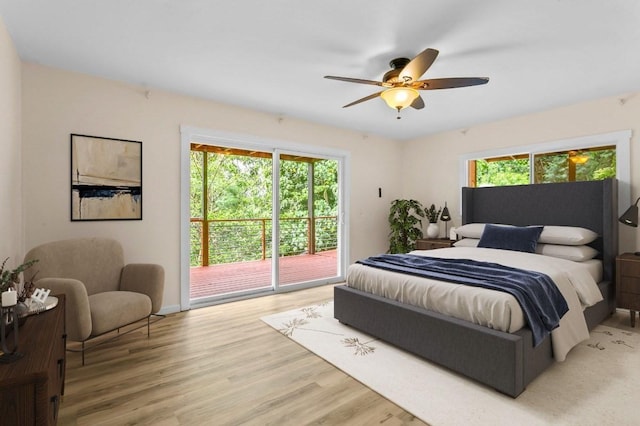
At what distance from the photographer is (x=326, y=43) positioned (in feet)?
8.36

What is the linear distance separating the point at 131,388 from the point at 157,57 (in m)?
2.58

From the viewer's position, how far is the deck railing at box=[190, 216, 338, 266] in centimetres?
559

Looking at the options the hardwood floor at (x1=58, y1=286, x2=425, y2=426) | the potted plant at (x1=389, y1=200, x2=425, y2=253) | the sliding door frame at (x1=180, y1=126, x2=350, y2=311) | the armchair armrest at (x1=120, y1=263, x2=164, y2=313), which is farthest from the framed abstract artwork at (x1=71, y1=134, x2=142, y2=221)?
the potted plant at (x1=389, y1=200, x2=425, y2=253)

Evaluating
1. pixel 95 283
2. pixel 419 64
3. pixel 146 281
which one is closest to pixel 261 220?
pixel 146 281

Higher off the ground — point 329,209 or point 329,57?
point 329,57

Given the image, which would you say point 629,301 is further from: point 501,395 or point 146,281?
point 146,281

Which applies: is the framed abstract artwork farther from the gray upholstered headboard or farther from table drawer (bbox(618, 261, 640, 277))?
table drawer (bbox(618, 261, 640, 277))

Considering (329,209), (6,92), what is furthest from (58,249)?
(329,209)

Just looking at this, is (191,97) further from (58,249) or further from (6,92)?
(58,249)

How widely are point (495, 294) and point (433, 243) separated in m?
2.68

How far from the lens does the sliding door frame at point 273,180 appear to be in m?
3.79

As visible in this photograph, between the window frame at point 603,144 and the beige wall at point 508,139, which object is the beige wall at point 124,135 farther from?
the window frame at point 603,144

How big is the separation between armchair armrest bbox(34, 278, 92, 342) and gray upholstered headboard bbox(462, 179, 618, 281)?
184 inches

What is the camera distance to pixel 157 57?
9.25 feet
